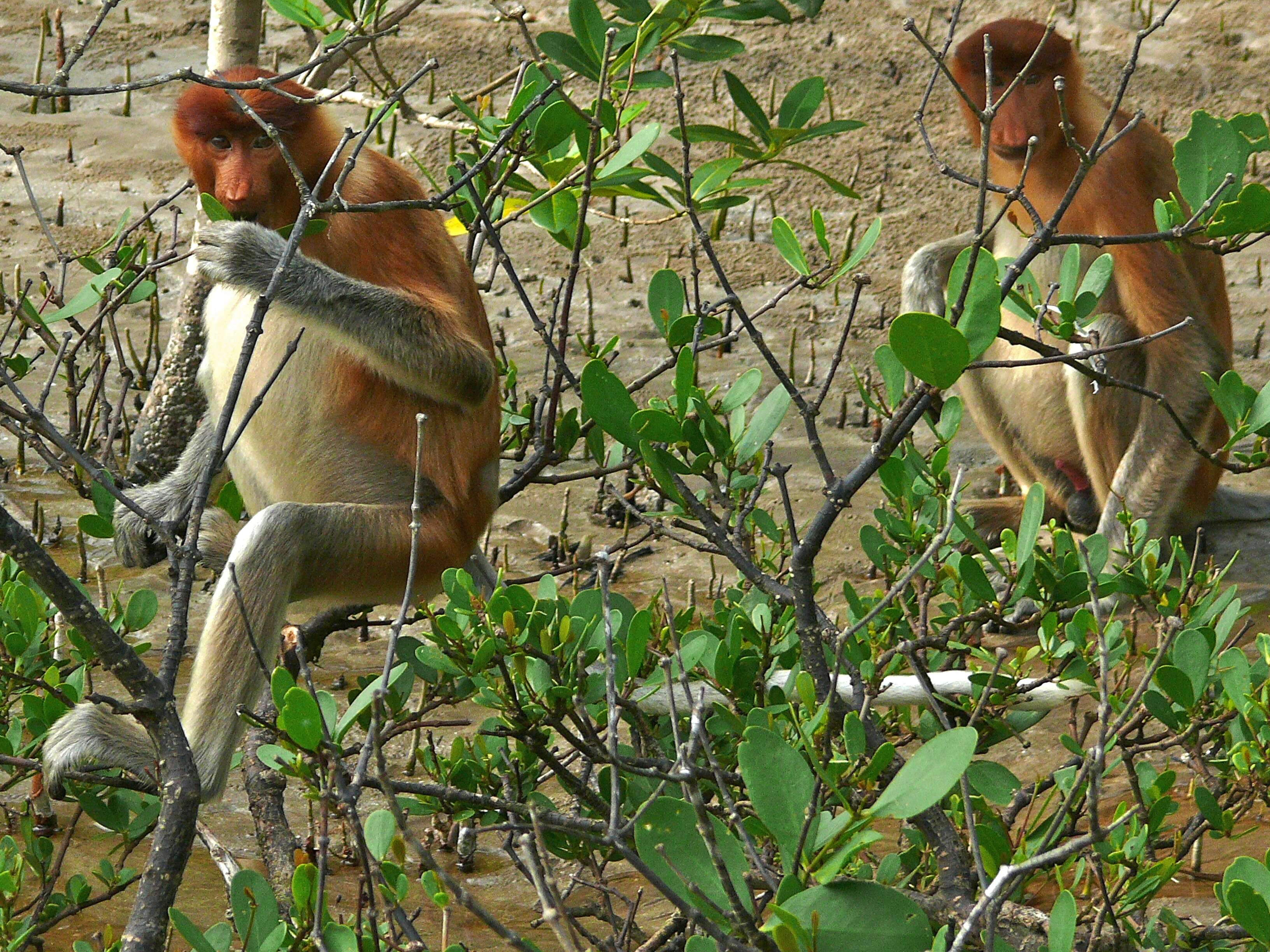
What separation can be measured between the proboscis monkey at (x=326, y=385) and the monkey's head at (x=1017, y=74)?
5.25ft

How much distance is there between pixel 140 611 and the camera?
2.39 meters

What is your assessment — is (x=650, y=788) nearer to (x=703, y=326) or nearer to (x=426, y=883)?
(x=426, y=883)

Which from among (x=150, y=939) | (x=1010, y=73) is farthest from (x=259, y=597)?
(x=1010, y=73)

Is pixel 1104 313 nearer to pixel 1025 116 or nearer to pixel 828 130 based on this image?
pixel 1025 116

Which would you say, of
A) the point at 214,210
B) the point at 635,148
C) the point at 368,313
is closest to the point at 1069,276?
the point at 635,148

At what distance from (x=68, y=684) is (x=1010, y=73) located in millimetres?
2896

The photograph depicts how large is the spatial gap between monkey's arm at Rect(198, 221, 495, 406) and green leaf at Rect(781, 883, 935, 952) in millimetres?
1983

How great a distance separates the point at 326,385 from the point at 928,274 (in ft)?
6.36

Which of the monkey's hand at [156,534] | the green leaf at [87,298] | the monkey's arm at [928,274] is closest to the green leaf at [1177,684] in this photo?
the green leaf at [87,298]

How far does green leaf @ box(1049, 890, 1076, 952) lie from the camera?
139cm

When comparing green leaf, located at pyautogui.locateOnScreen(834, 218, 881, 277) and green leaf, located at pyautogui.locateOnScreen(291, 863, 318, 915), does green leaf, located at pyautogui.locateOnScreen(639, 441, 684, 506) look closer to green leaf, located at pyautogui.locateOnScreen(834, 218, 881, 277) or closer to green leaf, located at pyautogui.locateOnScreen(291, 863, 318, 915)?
green leaf, located at pyautogui.locateOnScreen(834, 218, 881, 277)

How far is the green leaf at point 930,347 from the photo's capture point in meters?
1.46

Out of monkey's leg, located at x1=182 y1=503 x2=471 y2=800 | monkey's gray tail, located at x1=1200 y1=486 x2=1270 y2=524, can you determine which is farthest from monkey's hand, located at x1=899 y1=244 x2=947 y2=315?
monkey's leg, located at x1=182 y1=503 x2=471 y2=800

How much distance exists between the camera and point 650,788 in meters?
1.87
